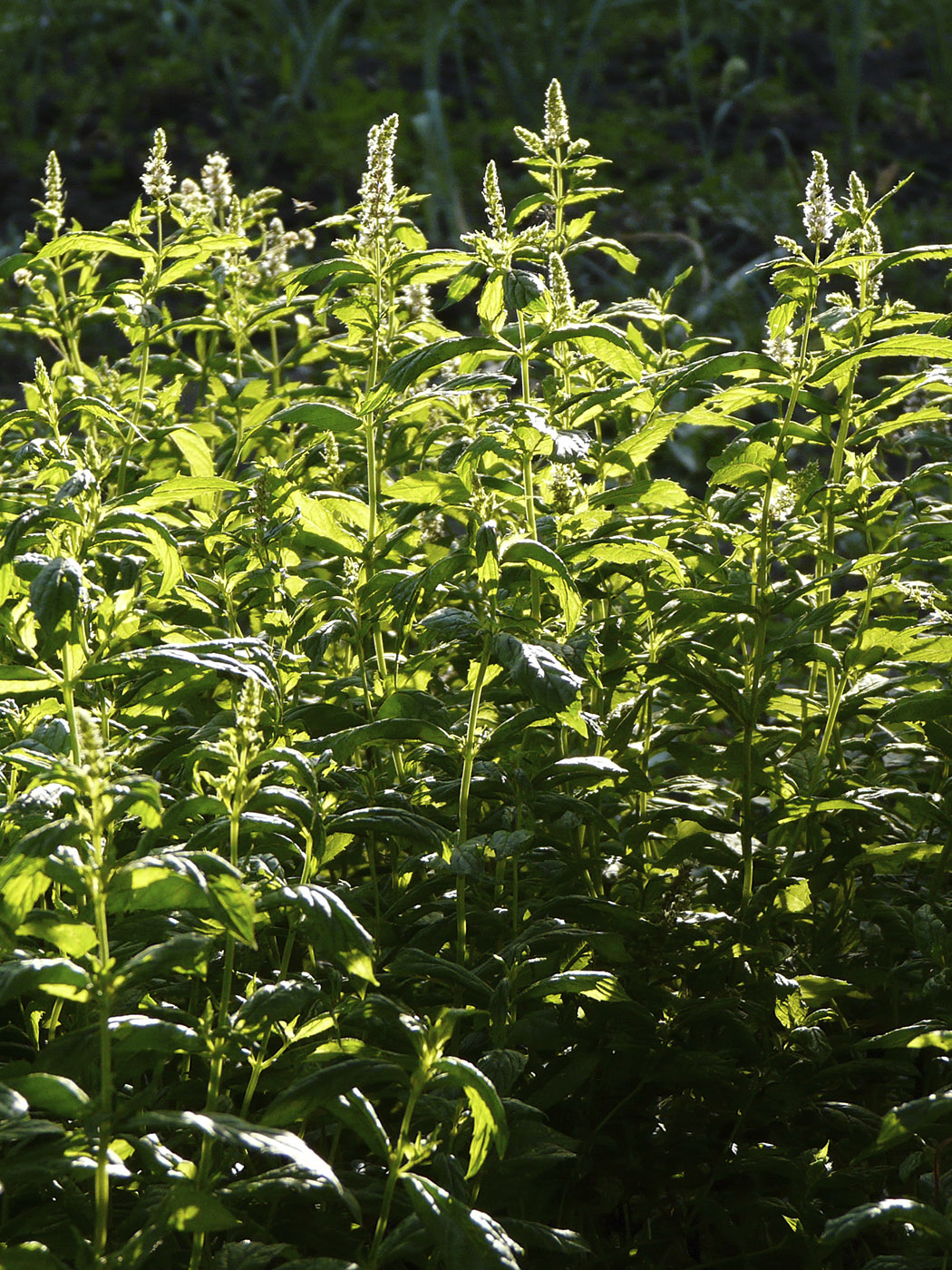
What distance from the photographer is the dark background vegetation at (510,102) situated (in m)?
6.99

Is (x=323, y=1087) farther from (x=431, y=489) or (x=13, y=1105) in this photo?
(x=431, y=489)

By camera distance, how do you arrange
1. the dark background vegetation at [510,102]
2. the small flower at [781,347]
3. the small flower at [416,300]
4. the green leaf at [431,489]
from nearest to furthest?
the green leaf at [431,489] → the small flower at [781,347] → the small flower at [416,300] → the dark background vegetation at [510,102]

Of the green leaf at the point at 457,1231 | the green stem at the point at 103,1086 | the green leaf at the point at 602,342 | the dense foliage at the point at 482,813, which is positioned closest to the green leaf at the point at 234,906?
the dense foliage at the point at 482,813

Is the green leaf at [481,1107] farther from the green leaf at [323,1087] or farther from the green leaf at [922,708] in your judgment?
the green leaf at [922,708]

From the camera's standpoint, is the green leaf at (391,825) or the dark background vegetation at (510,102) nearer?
the green leaf at (391,825)

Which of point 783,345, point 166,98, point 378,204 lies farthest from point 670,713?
point 166,98

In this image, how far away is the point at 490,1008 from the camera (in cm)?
163

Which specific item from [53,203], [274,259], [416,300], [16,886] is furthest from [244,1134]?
[274,259]

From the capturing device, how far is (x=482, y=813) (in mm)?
2090

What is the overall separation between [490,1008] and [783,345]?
1205 millimetres

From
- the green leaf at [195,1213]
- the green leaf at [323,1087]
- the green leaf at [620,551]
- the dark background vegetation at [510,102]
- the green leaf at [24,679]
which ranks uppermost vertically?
the dark background vegetation at [510,102]

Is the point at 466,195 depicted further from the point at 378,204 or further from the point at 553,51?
the point at 378,204

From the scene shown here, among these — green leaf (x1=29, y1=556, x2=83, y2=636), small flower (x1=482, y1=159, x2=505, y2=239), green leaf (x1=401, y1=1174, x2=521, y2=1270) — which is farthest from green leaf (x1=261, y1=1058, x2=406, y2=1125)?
small flower (x1=482, y1=159, x2=505, y2=239)

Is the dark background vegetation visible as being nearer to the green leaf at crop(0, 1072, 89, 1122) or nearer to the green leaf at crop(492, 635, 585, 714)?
the green leaf at crop(492, 635, 585, 714)
